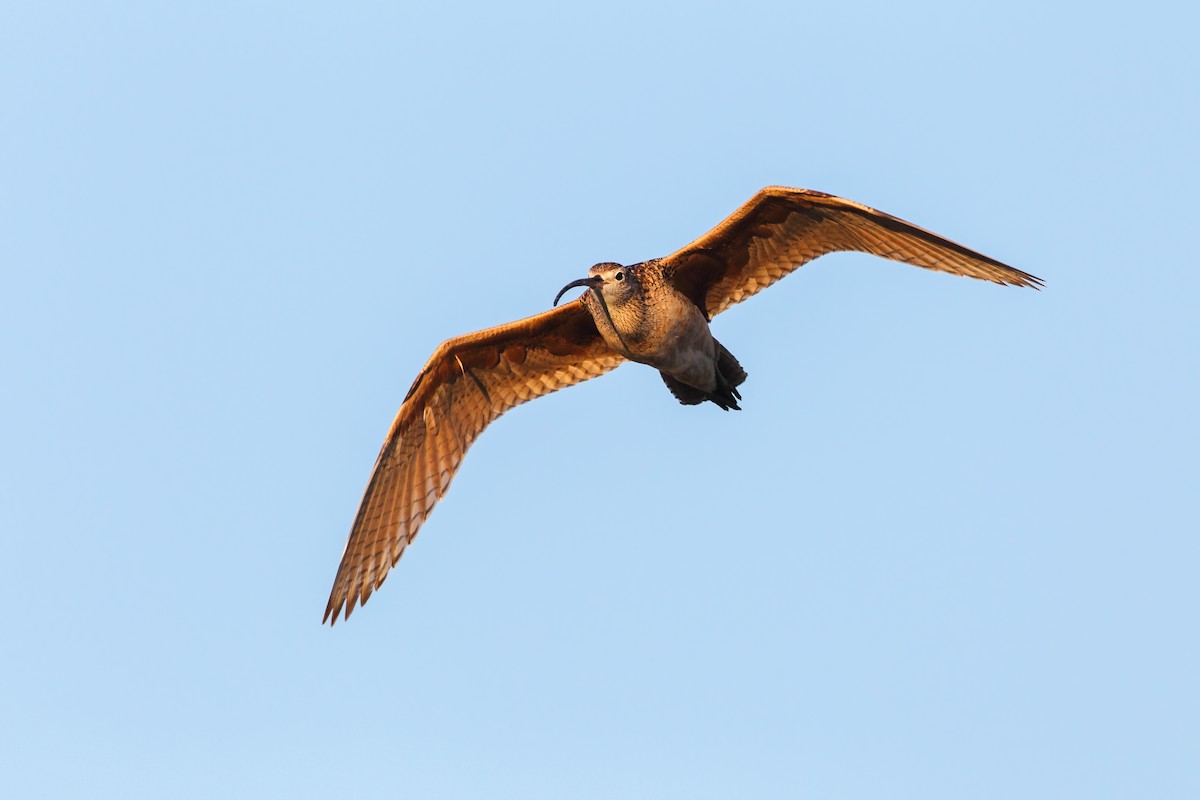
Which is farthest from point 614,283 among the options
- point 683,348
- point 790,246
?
point 790,246

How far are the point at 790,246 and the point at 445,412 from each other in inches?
159

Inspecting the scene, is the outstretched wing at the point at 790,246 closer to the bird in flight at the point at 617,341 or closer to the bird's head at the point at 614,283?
the bird in flight at the point at 617,341

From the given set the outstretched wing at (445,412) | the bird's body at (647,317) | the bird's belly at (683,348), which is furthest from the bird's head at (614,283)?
the outstretched wing at (445,412)

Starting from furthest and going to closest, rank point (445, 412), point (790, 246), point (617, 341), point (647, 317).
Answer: point (445, 412) → point (790, 246) → point (617, 341) → point (647, 317)

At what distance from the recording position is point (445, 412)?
15.9 m

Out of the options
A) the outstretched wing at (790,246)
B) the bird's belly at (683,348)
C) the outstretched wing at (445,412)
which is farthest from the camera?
the outstretched wing at (445,412)

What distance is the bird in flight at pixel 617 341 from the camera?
46.1 ft

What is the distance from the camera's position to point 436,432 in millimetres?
15867

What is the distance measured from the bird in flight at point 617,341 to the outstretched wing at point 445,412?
0.01 m

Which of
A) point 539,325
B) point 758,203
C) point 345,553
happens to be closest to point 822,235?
point 758,203

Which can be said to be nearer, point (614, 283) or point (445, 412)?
point (614, 283)

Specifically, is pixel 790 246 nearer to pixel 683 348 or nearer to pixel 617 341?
pixel 683 348

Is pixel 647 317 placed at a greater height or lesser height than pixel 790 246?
lesser

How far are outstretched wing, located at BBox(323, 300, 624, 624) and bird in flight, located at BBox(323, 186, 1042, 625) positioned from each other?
1cm
